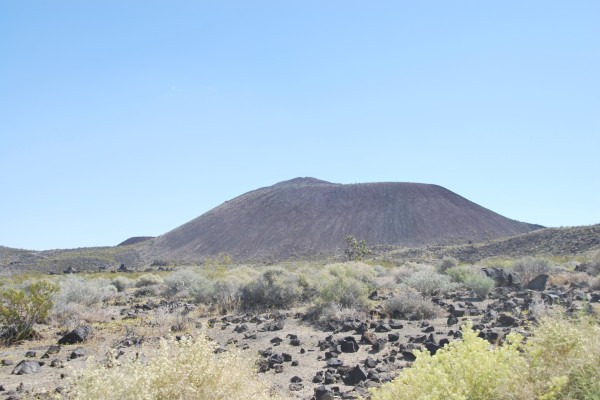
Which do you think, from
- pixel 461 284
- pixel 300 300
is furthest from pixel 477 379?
pixel 461 284

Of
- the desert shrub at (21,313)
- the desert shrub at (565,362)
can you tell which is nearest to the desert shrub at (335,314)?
the desert shrub at (21,313)

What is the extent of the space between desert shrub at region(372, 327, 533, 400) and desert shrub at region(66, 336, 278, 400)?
1.60m

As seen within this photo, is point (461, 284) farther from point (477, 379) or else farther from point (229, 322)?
point (477, 379)

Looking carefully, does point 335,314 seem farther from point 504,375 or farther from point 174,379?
point 504,375

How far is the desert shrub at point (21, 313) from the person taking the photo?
12.7 meters

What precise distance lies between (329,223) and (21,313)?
83.8 metres

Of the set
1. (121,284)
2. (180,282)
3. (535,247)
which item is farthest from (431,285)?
(535,247)

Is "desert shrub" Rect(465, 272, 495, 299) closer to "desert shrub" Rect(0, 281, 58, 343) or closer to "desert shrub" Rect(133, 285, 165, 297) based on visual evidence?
"desert shrub" Rect(0, 281, 58, 343)

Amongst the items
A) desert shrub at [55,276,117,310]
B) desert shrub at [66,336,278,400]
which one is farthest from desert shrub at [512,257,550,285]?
desert shrub at [66,336,278,400]

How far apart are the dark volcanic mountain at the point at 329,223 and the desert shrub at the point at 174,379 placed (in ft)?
257

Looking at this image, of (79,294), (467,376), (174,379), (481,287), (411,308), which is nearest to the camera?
(467,376)

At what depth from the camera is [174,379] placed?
443 cm

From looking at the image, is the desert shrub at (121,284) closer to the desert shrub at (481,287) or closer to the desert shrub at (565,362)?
the desert shrub at (481,287)

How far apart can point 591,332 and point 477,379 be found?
180cm
